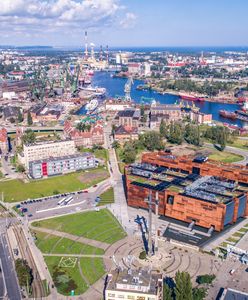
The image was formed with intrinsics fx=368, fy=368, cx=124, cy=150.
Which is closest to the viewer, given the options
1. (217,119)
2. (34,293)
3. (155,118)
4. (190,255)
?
(34,293)

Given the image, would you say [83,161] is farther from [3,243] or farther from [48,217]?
[3,243]

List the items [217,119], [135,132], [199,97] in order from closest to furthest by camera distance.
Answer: [135,132]
[217,119]
[199,97]

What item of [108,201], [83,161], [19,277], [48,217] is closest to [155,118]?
[83,161]

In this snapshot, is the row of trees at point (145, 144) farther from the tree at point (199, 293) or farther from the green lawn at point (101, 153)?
the tree at point (199, 293)

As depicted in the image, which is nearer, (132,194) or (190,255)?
(190,255)

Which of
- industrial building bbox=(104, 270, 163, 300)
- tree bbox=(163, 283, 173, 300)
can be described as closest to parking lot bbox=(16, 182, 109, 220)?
industrial building bbox=(104, 270, 163, 300)

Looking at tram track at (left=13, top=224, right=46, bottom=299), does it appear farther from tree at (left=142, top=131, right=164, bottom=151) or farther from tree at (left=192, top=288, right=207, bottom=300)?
tree at (left=142, top=131, right=164, bottom=151)
